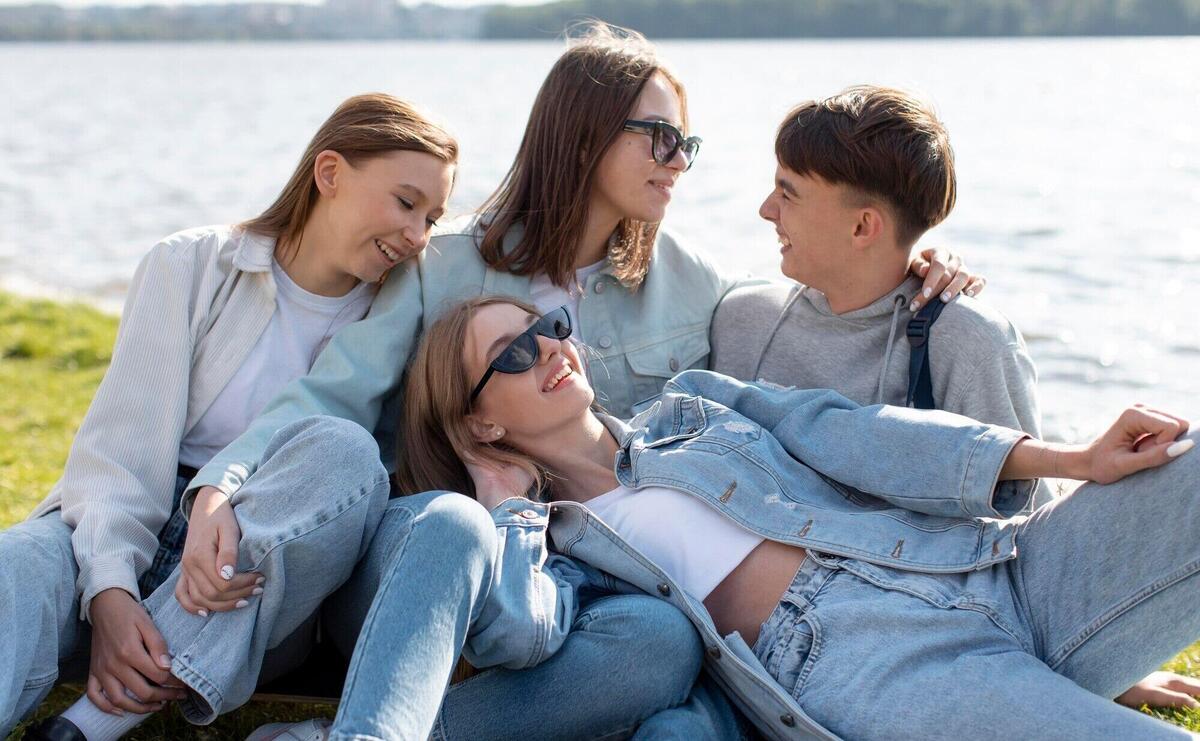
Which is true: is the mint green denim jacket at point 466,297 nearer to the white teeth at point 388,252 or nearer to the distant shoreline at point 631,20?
the white teeth at point 388,252

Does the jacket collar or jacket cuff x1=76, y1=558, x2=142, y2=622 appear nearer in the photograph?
jacket cuff x1=76, y1=558, x2=142, y2=622

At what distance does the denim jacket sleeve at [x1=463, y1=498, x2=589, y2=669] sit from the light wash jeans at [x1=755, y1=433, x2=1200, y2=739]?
0.53 meters

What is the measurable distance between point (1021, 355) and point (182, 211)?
17299mm

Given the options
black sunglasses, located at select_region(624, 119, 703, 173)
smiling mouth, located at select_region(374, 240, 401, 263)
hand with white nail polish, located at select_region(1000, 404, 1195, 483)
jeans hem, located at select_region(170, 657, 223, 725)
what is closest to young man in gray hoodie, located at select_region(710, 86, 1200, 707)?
black sunglasses, located at select_region(624, 119, 703, 173)

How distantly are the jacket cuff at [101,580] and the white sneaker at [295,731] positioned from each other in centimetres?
47

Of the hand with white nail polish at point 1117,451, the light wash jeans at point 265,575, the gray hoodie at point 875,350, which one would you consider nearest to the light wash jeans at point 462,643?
the light wash jeans at point 265,575

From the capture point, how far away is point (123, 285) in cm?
1377

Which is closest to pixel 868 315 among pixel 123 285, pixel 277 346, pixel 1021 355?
pixel 1021 355

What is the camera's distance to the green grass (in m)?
3.30

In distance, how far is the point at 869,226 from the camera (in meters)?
3.69

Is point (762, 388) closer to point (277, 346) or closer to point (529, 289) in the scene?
point (529, 289)

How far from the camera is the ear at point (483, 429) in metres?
3.42

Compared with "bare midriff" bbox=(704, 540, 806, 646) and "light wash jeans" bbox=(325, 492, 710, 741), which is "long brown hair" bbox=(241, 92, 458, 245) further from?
"bare midriff" bbox=(704, 540, 806, 646)

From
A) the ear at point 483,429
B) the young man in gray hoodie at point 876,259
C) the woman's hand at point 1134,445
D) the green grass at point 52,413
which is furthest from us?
the young man in gray hoodie at point 876,259
